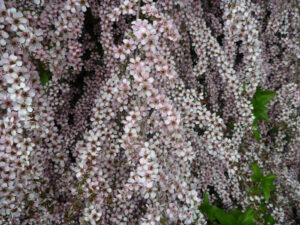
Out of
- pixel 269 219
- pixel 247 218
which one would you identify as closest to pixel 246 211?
pixel 247 218

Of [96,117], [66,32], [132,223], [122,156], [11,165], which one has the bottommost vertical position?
[132,223]

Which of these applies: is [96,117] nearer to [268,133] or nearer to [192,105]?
[192,105]

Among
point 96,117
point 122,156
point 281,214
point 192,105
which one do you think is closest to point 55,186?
point 122,156

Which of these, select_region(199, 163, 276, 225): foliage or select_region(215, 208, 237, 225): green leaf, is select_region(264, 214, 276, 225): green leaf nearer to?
select_region(199, 163, 276, 225): foliage

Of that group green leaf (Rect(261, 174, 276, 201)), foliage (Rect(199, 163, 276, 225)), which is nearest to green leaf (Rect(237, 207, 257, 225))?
foliage (Rect(199, 163, 276, 225))

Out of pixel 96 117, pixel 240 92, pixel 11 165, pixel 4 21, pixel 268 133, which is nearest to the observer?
pixel 4 21

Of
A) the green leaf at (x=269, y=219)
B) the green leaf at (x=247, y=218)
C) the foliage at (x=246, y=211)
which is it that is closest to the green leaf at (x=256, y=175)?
the foliage at (x=246, y=211)

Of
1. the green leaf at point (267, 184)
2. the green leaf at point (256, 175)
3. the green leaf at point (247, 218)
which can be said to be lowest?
the green leaf at point (247, 218)

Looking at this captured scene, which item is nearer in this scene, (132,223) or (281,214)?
(132,223)

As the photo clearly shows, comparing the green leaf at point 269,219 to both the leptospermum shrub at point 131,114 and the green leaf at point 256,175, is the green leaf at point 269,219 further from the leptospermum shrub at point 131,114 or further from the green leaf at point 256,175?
the green leaf at point 256,175
